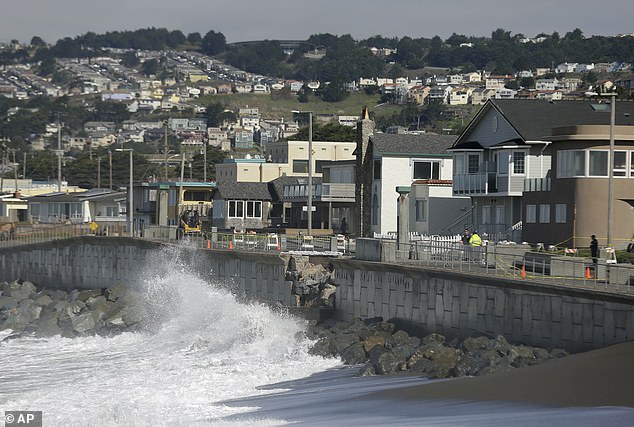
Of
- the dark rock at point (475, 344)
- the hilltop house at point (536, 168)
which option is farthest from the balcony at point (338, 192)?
the dark rock at point (475, 344)

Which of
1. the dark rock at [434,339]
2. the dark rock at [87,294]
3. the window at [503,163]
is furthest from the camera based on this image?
the dark rock at [87,294]

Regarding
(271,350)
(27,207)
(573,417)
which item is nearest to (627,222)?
(271,350)

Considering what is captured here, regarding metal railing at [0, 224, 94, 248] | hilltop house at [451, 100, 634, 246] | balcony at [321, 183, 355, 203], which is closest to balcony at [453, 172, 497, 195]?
hilltop house at [451, 100, 634, 246]

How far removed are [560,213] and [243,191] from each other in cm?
3819

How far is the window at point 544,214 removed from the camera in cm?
4584

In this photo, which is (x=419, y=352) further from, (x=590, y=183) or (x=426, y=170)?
(x=426, y=170)

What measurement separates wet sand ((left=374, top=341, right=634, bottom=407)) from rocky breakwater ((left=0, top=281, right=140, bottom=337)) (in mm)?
22990

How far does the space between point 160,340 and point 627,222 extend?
17146 mm

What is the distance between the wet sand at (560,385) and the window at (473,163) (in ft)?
100

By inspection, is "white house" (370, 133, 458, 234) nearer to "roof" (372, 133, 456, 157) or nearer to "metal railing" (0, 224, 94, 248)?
"roof" (372, 133, 456, 157)

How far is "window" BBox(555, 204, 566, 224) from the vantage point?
1743 inches

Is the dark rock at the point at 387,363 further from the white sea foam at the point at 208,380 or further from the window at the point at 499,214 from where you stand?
the window at the point at 499,214

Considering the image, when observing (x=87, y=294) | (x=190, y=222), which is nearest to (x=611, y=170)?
(x=87, y=294)

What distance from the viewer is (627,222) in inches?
1658
